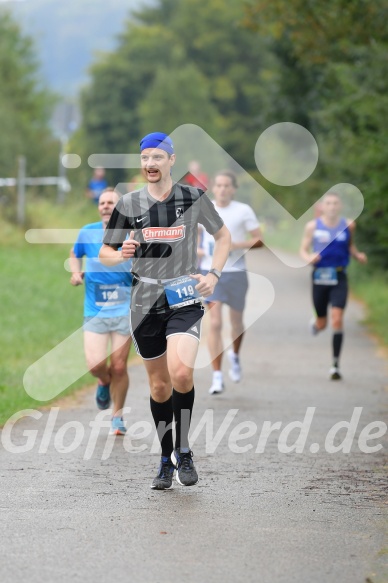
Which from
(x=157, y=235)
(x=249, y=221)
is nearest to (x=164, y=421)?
(x=157, y=235)

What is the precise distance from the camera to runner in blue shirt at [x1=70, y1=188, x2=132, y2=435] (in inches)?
401

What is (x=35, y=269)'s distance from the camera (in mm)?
23969

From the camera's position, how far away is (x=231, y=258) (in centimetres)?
1370

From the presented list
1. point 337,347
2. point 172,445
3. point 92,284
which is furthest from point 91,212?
point 172,445

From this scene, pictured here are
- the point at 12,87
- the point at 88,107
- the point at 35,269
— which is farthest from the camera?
the point at 88,107

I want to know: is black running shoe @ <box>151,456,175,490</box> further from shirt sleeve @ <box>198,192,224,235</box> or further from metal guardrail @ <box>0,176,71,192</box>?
metal guardrail @ <box>0,176,71,192</box>

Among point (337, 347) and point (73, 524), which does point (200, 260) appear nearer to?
point (337, 347)

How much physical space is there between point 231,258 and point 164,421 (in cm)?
558

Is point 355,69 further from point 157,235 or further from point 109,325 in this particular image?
point 157,235

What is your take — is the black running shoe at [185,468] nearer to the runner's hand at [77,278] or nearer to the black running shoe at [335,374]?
the runner's hand at [77,278]

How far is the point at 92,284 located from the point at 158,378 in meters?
2.23

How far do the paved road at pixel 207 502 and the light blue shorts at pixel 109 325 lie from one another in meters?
0.81

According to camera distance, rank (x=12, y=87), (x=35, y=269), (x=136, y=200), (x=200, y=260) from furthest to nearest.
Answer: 1. (x=12, y=87)
2. (x=35, y=269)
3. (x=200, y=260)
4. (x=136, y=200)

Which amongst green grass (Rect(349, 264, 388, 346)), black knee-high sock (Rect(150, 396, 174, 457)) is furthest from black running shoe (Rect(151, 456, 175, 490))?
green grass (Rect(349, 264, 388, 346))
